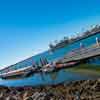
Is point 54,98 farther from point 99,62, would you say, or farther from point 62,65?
point 62,65

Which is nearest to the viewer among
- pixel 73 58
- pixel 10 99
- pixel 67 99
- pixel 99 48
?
pixel 67 99

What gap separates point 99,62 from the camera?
1610 inches

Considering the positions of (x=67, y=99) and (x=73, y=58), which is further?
(x=73, y=58)

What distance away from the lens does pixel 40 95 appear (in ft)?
65.9

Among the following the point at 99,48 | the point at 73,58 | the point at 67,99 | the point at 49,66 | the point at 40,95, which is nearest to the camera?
the point at 67,99

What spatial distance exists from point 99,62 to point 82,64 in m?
5.26

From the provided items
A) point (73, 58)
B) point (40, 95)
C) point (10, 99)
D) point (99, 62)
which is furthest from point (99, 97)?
point (73, 58)

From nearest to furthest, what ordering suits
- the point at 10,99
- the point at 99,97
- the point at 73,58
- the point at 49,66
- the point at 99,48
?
the point at 99,97, the point at 10,99, the point at 99,48, the point at 73,58, the point at 49,66

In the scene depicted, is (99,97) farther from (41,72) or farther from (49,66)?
(41,72)

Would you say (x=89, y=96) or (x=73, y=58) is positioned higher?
(x=73, y=58)

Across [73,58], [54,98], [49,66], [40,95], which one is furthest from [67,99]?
[49,66]

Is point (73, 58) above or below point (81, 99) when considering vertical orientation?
above

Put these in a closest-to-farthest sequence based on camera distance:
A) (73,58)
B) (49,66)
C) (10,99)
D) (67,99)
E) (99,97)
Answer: (99,97) < (67,99) < (10,99) < (73,58) < (49,66)

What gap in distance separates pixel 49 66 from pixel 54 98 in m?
36.1
